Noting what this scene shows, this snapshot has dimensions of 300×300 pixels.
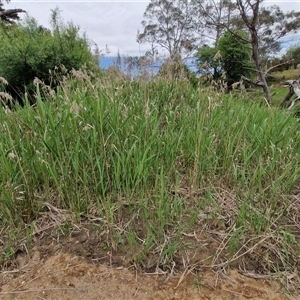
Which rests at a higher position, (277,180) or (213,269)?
(277,180)

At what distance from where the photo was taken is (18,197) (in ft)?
3.87

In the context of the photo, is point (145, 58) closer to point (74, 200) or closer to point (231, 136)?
point (231, 136)

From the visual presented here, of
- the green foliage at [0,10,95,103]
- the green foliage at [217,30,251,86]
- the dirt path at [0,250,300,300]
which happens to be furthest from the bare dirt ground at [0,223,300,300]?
the green foliage at [217,30,251,86]

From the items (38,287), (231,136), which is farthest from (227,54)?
(38,287)

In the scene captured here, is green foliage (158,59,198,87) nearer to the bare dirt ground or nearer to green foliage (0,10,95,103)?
the bare dirt ground

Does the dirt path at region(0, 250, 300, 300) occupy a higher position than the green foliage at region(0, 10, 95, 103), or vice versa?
the green foliage at region(0, 10, 95, 103)

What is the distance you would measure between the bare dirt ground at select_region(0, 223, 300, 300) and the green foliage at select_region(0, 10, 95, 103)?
12.0ft

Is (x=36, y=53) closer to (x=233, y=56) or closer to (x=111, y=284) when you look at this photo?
(x=111, y=284)

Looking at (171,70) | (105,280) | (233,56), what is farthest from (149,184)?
(233,56)

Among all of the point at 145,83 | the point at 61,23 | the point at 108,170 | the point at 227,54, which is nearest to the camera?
the point at 108,170

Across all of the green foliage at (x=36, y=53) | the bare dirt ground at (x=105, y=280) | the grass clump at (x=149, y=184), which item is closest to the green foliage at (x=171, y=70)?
the grass clump at (x=149, y=184)

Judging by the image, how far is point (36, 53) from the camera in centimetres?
425

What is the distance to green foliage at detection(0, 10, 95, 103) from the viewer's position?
4254 millimetres

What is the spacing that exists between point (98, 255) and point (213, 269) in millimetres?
507
